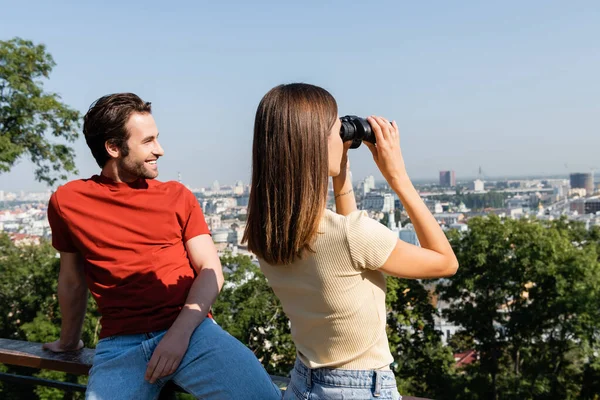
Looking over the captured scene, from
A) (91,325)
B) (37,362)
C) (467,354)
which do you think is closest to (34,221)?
(91,325)

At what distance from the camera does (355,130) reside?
1.50 metres

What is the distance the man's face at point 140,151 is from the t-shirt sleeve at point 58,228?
0.25m

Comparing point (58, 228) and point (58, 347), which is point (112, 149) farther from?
point (58, 347)

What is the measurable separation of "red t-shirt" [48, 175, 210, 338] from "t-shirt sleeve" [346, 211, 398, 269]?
0.88 m

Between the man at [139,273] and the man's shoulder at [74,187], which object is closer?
the man at [139,273]

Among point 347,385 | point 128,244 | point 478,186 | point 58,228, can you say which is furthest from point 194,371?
point 478,186

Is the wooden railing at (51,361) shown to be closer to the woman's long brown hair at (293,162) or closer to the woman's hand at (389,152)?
the woman's long brown hair at (293,162)

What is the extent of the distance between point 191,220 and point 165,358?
531mm

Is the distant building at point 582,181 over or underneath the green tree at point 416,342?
over

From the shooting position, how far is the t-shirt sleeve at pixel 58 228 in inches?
80.5

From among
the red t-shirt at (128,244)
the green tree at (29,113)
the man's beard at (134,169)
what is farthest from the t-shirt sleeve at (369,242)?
the green tree at (29,113)

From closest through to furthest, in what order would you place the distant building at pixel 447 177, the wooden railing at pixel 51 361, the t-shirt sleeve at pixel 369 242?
1. the t-shirt sleeve at pixel 369 242
2. the wooden railing at pixel 51 361
3. the distant building at pixel 447 177

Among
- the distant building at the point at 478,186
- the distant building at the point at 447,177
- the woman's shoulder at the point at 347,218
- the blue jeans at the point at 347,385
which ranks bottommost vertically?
the distant building at the point at 478,186

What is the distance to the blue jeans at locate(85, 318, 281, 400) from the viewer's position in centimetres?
177
